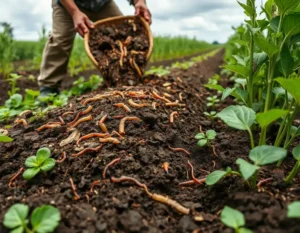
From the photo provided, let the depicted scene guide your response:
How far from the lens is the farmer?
13.3 feet

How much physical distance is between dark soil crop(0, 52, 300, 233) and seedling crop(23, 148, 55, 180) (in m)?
0.05

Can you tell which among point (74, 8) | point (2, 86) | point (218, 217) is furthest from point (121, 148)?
point (2, 86)

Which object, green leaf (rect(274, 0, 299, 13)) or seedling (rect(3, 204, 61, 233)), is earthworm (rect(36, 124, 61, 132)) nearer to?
seedling (rect(3, 204, 61, 233))

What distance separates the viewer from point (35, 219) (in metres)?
1.24

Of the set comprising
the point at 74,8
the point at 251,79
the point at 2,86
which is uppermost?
the point at 74,8

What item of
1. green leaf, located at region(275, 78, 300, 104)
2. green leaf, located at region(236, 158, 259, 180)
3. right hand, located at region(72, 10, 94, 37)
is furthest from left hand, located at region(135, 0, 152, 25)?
green leaf, located at region(236, 158, 259, 180)

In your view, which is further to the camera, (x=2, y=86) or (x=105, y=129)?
(x=2, y=86)

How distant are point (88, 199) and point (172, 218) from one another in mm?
349

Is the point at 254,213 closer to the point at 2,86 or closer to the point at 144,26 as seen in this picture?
the point at 144,26

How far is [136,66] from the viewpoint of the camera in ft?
11.5

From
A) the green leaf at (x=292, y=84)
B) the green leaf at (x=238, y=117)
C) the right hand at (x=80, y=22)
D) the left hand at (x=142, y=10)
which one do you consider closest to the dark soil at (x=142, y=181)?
the green leaf at (x=238, y=117)

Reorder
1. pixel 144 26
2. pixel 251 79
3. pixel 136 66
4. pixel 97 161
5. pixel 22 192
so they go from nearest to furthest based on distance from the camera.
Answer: pixel 22 192 < pixel 97 161 < pixel 251 79 < pixel 136 66 < pixel 144 26

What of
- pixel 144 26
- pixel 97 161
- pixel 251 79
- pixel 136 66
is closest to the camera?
pixel 97 161

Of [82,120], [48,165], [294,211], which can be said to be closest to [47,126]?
[82,120]
